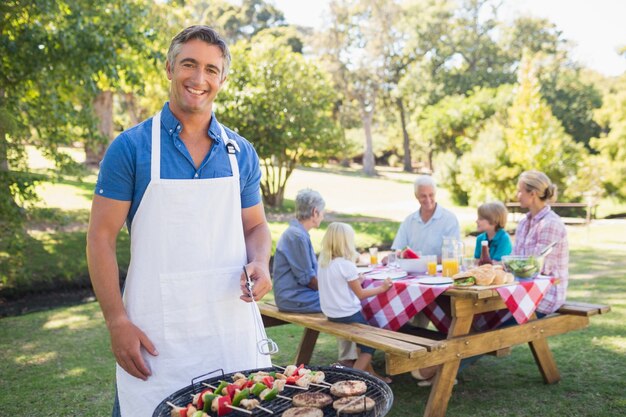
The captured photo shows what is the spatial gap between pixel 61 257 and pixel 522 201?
767 centimetres

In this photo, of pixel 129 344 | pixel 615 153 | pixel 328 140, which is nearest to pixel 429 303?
pixel 129 344

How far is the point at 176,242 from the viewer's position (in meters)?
2.12

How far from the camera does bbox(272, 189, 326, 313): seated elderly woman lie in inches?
212

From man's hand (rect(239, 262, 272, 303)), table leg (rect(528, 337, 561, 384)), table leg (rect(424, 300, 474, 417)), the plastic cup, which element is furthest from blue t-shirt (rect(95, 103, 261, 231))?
the plastic cup

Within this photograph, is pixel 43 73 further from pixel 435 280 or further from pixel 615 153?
pixel 615 153

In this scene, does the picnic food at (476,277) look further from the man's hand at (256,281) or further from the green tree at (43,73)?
the green tree at (43,73)

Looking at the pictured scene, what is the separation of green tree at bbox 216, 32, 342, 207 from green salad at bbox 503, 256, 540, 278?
1157cm

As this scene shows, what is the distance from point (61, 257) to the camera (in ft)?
32.7

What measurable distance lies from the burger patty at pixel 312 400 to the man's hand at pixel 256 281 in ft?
1.24

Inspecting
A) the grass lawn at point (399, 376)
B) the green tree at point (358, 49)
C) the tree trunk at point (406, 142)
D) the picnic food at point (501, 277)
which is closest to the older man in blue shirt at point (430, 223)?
the grass lawn at point (399, 376)

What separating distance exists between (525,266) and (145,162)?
3.46 m

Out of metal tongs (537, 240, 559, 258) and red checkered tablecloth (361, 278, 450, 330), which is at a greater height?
metal tongs (537, 240, 559, 258)

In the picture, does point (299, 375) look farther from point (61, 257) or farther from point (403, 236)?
point (61, 257)

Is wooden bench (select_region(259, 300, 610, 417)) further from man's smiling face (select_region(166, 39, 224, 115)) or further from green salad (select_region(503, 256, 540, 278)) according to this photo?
man's smiling face (select_region(166, 39, 224, 115))
